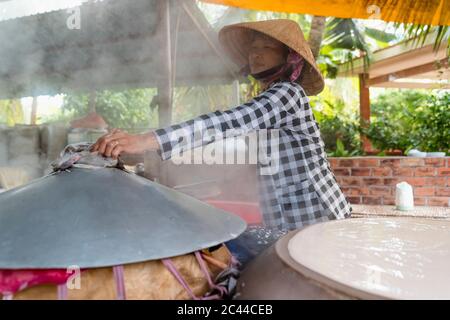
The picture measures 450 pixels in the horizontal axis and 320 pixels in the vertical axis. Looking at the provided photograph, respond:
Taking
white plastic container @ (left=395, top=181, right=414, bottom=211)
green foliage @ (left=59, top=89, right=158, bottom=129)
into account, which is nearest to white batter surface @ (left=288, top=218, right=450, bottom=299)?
white plastic container @ (left=395, top=181, right=414, bottom=211)

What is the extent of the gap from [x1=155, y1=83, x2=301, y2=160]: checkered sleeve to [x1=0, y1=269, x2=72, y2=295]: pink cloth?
48cm

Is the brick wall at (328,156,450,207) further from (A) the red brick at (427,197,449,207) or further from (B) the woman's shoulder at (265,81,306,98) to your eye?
(B) the woman's shoulder at (265,81,306,98)

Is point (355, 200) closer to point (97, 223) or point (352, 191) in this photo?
point (352, 191)

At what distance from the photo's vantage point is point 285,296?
727mm

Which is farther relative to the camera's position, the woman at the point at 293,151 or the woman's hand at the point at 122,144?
the woman at the point at 293,151

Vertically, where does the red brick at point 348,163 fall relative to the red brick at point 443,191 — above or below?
above

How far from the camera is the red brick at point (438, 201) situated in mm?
4242

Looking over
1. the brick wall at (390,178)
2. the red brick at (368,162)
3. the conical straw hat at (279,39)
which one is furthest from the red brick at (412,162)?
the conical straw hat at (279,39)

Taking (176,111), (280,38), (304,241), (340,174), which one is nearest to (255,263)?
(304,241)

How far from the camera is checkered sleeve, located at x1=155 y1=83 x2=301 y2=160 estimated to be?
43.9 inches

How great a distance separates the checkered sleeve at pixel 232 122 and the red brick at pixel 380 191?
131 inches

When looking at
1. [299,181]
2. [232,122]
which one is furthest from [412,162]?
[232,122]

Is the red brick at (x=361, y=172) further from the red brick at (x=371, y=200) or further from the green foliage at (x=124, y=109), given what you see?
the green foliage at (x=124, y=109)

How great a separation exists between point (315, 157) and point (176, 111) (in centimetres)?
515
